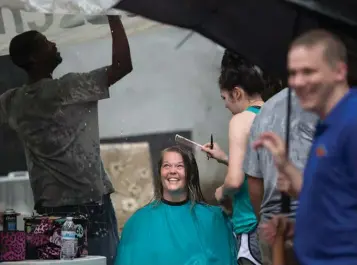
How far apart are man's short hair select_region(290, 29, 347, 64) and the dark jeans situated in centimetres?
224

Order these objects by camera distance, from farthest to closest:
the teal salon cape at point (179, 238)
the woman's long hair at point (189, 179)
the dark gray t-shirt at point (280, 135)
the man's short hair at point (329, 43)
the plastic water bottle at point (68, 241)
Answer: the woman's long hair at point (189, 179) → the teal salon cape at point (179, 238) → the plastic water bottle at point (68, 241) → the dark gray t-shirt at point (280, 135) → the man's short hair at point (329, 43)

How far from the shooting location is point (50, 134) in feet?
16.9

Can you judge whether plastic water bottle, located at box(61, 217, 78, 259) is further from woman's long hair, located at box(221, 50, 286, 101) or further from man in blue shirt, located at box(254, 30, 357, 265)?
man in blue shirt, located at box(254, 30, 357, 265)

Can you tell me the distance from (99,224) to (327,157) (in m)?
2.37

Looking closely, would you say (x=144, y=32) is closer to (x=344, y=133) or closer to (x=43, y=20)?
(x=43, y=20)

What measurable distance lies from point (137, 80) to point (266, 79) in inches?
38.9

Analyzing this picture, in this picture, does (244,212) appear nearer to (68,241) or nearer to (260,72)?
(260,72)

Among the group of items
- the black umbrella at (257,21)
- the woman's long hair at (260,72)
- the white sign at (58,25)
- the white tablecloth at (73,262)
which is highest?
the white sign at (58,25)

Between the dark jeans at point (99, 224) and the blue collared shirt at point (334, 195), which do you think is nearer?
the blue collared shirt at point (334, 195)

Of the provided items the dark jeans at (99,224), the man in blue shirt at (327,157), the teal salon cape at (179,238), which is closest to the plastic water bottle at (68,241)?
the dark jeans at (99,224)

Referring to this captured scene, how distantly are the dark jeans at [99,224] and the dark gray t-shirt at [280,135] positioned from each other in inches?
48.9

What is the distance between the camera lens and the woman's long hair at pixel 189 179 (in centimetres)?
511

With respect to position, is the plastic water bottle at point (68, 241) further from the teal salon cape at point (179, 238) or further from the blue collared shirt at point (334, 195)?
the blue collared shirt at point (334, 195)

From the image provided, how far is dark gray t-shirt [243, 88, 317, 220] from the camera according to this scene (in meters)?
4.08
